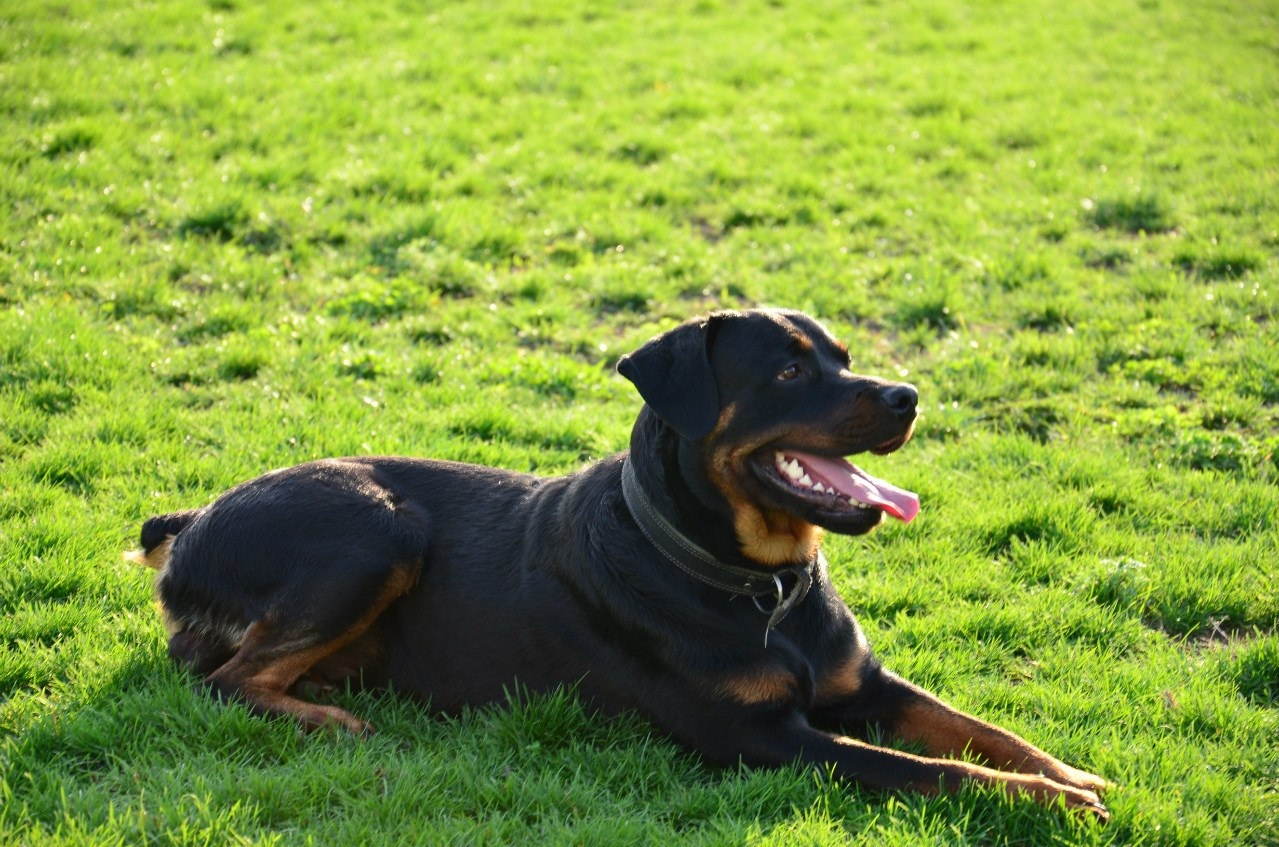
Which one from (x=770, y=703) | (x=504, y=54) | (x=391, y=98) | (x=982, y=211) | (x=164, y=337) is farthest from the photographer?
(x=504, y=54)

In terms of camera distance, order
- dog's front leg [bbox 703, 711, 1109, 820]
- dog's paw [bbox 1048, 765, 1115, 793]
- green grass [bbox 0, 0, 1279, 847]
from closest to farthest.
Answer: dog's front leg [bbox 703, 711, 1109, 820] → dog's paw [bbox 1048, 765, 1115, 793] → green grass [bbox 0, 0, 1279, 847]

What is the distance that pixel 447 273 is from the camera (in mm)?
9094

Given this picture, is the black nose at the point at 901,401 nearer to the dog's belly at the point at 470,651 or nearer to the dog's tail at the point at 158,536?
the dog's belly at the point at 470,651

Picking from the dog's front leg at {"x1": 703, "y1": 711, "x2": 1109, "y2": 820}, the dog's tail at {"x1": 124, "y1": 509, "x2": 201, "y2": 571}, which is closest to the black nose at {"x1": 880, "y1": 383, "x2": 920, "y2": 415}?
the dog's front leg at {"x1": 703, "y1": 711, "x2": 1109, "y2": 820}

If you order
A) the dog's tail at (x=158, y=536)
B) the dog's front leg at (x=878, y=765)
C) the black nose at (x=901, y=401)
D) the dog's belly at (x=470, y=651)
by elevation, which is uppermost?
the black nose at (x=901, y=401)

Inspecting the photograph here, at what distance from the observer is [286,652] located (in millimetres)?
4746

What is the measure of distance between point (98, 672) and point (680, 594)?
7.42ft

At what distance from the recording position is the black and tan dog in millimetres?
4430

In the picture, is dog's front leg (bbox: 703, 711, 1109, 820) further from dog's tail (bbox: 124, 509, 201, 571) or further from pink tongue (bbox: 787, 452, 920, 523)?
dog's tail (bbox: 124, 509, 201, 571)

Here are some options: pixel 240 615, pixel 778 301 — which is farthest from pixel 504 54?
pixel 240 615

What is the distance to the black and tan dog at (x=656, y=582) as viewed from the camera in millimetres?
4430

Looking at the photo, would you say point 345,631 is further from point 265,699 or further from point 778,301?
point 778,301

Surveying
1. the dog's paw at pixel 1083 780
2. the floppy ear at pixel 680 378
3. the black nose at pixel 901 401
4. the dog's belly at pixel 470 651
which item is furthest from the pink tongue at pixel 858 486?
the dog's belly at pixel 470 651

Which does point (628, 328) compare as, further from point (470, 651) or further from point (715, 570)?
point (715, 570)
